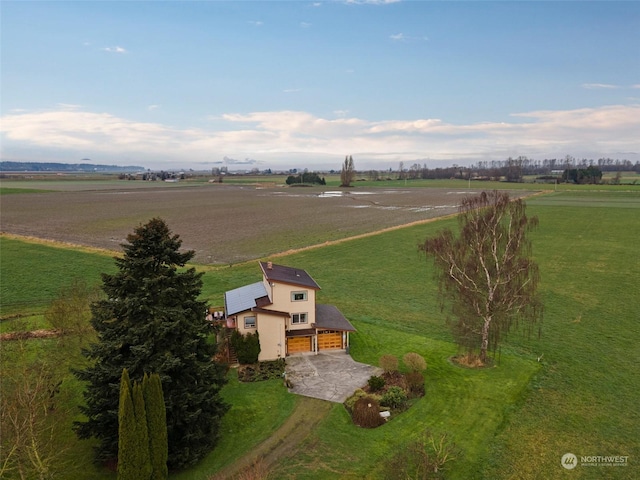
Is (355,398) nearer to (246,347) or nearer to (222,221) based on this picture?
(246,347)

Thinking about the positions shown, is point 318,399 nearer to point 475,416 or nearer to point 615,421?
→ point 475,416

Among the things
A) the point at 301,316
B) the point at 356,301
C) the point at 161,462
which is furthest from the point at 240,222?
the point at 161,462

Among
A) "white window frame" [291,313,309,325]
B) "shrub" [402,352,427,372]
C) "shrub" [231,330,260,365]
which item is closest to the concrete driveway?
"shrub" [402,352,427,372]

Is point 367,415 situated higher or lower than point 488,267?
lower

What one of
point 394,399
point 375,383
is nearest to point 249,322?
point 375,383

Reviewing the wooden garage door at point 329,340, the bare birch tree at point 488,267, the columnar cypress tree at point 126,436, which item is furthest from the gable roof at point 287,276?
the columnar cypress tree at point 126,436
